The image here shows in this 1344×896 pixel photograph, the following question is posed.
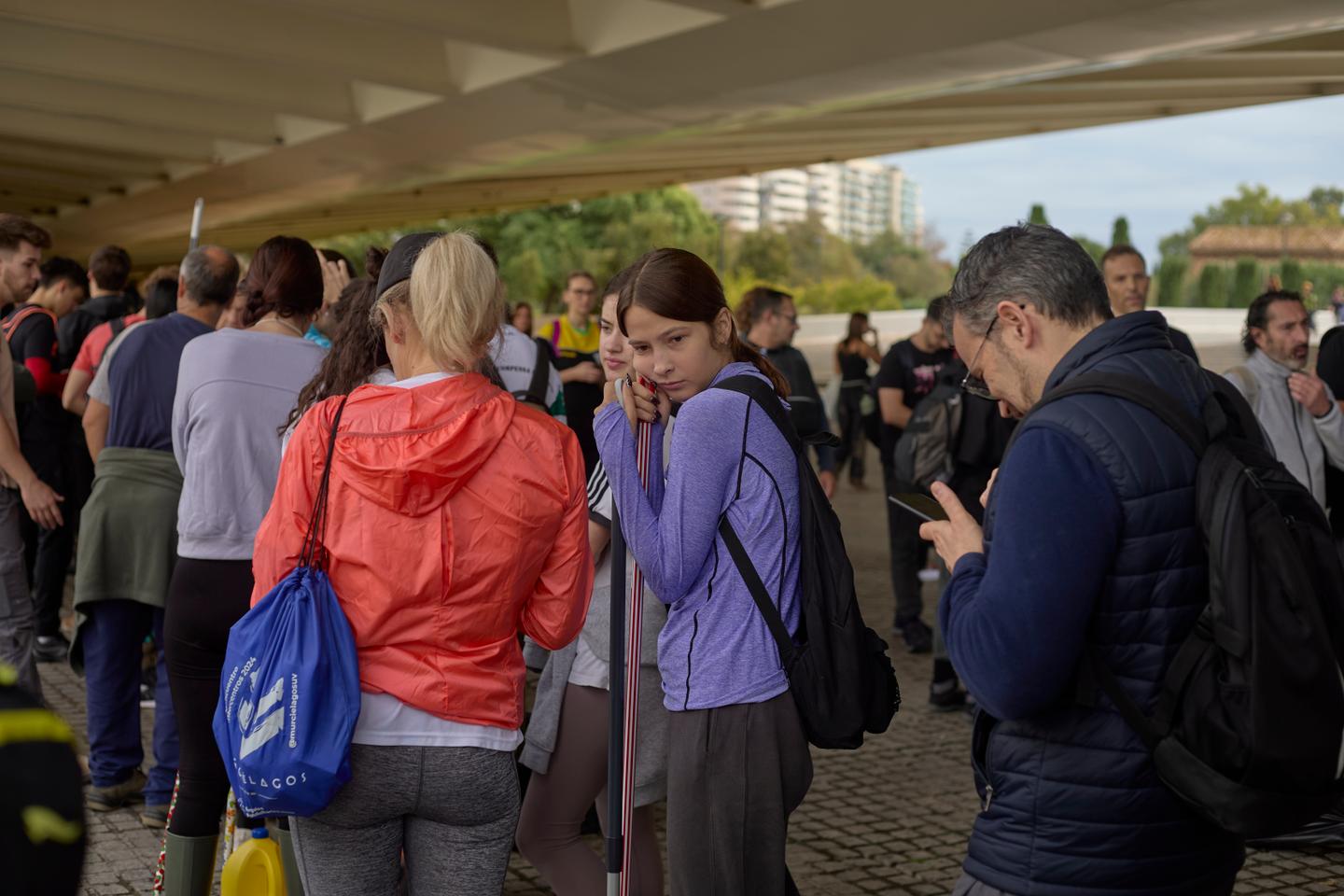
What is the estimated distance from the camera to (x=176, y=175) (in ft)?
58.1

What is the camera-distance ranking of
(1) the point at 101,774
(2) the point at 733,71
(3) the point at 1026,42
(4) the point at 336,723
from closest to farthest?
1. (4) the point at 336,723
2. (1) the point at 101,774
3. (3) the point at 1026,42
4. (2) the point at 733,71

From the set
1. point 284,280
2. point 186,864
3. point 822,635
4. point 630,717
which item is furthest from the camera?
point 284,280

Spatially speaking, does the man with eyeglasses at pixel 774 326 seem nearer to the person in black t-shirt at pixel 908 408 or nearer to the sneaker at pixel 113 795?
the person in black t-shirt at pixel 908 408

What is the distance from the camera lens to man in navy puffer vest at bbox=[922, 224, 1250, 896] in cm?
212

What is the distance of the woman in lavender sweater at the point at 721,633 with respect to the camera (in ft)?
9.39

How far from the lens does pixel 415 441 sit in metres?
2.47

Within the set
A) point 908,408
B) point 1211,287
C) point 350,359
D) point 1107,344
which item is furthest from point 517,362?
point 1211,287

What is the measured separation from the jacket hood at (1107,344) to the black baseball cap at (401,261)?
3.96 feet

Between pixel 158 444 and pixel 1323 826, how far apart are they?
180 inches

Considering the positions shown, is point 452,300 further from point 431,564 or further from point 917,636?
point 917,636

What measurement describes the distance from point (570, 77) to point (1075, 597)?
933 centimetres

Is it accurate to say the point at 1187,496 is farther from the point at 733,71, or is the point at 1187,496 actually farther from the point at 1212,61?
the point at 1212,61

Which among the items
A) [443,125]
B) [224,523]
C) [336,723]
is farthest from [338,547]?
[443,125]

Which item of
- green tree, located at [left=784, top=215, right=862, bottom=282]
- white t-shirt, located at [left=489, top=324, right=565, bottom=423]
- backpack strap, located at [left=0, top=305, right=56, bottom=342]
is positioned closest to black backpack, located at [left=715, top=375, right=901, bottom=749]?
white t-shirt, located at [left=489, top=324, right=565, bottom=423]
